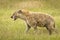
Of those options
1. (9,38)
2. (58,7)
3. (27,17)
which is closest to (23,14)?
(27,17)

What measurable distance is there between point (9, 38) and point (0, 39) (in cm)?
29

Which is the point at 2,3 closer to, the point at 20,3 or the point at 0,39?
the point at 20,3

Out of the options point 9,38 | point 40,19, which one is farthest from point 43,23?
point 9,38

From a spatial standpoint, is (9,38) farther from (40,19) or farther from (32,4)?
(32,4)

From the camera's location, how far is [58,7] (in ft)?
75.8

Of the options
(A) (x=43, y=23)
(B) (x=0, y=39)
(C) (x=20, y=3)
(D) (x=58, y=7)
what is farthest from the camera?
(C) (x=20, y=3)

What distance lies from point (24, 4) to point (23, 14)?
39.4 feet

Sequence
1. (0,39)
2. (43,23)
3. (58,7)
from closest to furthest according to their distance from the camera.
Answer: (0,39), (43,23), (58,7)

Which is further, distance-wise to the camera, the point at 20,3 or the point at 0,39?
the point at 20,3

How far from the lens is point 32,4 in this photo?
2388cm

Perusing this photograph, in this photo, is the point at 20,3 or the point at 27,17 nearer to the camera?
the point at 27,17

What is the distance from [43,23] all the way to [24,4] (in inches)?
494

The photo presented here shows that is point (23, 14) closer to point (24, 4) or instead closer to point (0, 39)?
point (0, 39)

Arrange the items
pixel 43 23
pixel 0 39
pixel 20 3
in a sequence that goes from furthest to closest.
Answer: pixel 20 3, pixel 43 23, pixel 0 39
